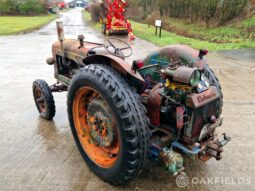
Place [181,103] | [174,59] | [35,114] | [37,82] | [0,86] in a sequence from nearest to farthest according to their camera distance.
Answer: [181,103] → [174,59] → [37,82] → [35,114] → [0,86]

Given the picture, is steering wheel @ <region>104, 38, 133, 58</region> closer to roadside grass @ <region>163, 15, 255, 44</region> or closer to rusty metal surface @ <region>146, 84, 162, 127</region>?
rusty metal surface @ <region>146, 84, 162, 127</region>

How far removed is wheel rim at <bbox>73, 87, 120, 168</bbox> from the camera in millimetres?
2555

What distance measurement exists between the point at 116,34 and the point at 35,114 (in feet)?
36.2

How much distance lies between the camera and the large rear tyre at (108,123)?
220 cm

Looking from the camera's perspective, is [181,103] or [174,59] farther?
[174,59]

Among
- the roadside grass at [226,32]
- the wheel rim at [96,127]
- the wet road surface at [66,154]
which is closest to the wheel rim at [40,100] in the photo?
the wet road surface at [66,154]

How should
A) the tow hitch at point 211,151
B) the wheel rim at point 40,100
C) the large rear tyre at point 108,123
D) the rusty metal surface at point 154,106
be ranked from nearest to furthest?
the large rear tyre at point 108,123
the tow hitch at point 211,151
the rusty metal surface at point 154,106
the wheel rim at point 40,100

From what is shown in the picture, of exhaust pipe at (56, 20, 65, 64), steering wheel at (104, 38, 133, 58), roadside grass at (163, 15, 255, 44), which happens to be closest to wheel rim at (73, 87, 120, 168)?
steering wheel at (104, 38, 133, 58)

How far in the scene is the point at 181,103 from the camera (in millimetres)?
2447

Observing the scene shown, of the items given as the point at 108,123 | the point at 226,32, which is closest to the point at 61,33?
the point at 108,123

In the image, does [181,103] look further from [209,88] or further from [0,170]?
[0,170]

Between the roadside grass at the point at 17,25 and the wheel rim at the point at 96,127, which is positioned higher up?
the wheel rim at the point at 96,127

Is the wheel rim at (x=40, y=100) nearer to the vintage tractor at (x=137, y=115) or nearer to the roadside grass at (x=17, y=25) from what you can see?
the vintage tractor at (x=137, y=115)

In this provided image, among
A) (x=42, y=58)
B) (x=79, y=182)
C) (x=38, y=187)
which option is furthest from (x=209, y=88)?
(x=42, y=58)
